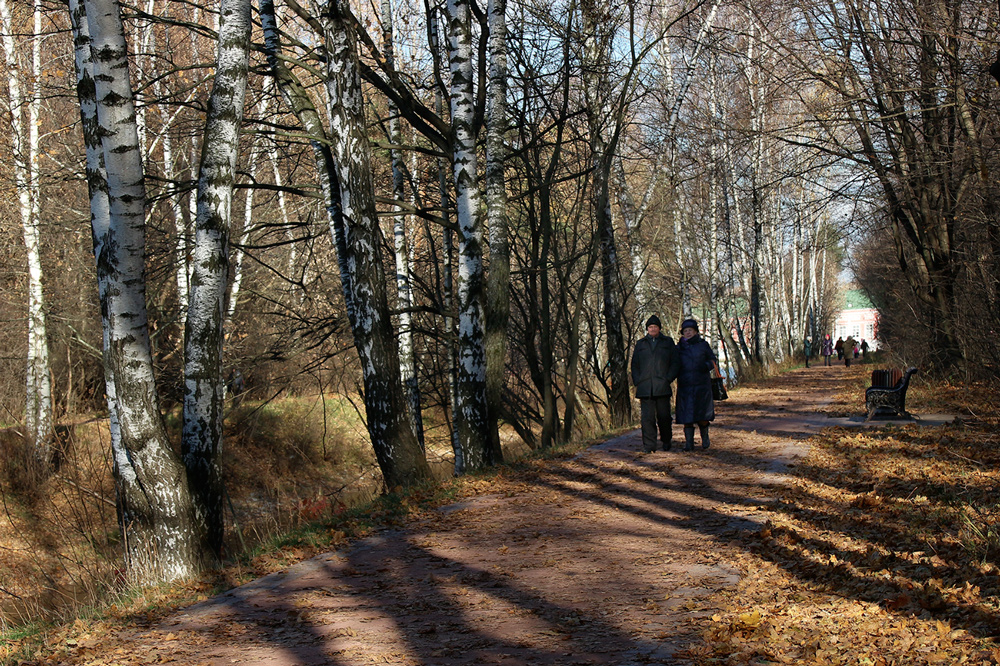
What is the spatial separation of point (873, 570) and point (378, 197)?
361 inches

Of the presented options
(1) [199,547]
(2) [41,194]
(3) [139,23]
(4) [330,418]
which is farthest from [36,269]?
(1) [199,547]

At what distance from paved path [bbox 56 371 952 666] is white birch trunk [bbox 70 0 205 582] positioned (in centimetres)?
143

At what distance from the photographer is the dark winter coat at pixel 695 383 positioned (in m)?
11.8

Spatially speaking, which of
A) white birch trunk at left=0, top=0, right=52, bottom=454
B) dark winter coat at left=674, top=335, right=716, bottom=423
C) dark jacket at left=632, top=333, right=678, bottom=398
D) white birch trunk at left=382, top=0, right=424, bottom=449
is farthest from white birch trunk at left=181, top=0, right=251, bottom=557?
white birch trunk at left=0, top=0, right=52, bottom=454

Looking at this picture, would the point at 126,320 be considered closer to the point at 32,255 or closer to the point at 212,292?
the point at 212,292

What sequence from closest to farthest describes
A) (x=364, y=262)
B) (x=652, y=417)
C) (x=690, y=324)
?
(x=364, y=262) < (x=652, y=417) < (x=690, y=324)

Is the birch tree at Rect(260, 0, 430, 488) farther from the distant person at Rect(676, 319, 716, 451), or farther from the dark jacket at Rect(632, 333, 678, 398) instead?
the distant person at Rect(676, 319, 716, 451)

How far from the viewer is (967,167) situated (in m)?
13.7

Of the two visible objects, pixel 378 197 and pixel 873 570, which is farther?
pixel 378 197

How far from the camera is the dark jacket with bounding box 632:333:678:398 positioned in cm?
1162

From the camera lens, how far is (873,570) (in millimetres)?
5734

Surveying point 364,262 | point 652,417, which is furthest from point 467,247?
point 652,417

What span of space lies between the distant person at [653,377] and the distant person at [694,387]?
0.18 meters

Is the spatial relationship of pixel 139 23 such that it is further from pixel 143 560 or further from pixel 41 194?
pixel 143 560
